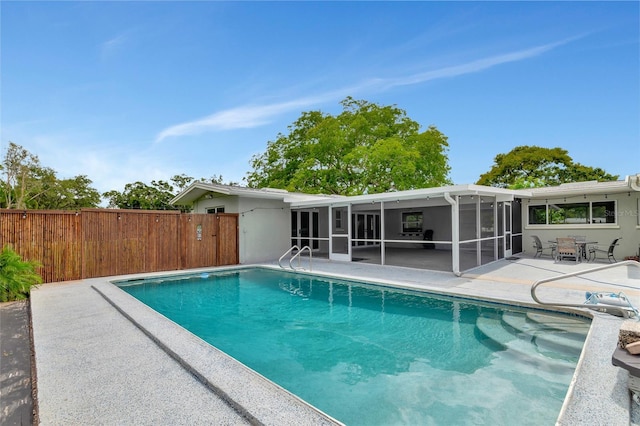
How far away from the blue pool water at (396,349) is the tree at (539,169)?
1071 inches

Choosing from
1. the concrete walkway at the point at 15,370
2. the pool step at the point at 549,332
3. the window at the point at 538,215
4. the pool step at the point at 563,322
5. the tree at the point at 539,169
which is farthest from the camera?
the tree at the point at 539,169

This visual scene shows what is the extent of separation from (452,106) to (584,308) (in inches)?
675

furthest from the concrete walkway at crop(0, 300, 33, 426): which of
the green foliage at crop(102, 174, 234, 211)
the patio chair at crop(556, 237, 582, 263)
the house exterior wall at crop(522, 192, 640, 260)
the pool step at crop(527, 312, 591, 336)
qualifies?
the green foliage at crop(102, 174, 234, 211)

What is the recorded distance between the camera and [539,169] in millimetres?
32125

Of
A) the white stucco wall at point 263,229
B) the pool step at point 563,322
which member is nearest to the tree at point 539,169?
the white stucco wall at point 263,229

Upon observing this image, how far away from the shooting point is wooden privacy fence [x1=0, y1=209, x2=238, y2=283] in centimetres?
929

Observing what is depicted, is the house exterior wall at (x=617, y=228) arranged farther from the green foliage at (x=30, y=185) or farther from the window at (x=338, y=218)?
the green foliage at (x=30, y=185)

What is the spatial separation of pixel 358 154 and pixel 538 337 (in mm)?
21319

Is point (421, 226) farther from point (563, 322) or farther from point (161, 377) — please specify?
point (161, 377)

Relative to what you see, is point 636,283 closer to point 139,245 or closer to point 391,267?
point 391,267

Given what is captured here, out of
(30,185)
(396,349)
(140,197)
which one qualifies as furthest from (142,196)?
(396,349)

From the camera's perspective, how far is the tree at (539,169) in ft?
99.2

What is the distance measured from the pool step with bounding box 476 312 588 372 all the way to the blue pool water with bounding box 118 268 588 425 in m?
0.02

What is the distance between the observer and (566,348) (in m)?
4.82
